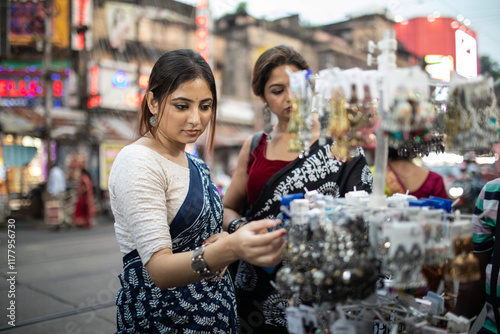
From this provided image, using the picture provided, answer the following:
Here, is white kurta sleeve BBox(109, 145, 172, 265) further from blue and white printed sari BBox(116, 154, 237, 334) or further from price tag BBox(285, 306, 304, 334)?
price tag BBox(285, 306, 304, 334)

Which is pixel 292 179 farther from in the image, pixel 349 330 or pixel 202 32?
pixel 202 32

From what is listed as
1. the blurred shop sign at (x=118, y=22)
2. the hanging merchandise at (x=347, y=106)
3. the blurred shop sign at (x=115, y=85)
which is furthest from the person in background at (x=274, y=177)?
the blurred shop sign at (x=118, y=22)

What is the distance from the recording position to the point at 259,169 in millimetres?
1944

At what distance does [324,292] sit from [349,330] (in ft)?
0.44

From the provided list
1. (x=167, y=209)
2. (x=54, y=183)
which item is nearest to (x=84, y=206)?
(x=54, y=183)

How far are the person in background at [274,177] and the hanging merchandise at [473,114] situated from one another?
640 millimetres

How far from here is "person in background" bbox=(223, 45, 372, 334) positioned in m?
1.73

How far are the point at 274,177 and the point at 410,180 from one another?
5.13 feet

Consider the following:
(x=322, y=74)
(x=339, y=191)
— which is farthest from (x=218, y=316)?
(x=322, y=74)

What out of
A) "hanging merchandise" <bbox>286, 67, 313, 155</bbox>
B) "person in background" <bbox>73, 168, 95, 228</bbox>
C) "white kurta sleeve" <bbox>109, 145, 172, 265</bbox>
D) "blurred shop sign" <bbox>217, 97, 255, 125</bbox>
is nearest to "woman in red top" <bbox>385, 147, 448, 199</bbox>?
"hanging merchandise" <bbox>286, 67, 313, 155</bbox>

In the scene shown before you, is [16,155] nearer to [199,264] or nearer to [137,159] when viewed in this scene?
[137,159]

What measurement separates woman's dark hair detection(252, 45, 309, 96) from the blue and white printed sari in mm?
659

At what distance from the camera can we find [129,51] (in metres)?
14.5

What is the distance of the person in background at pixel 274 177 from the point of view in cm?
173
